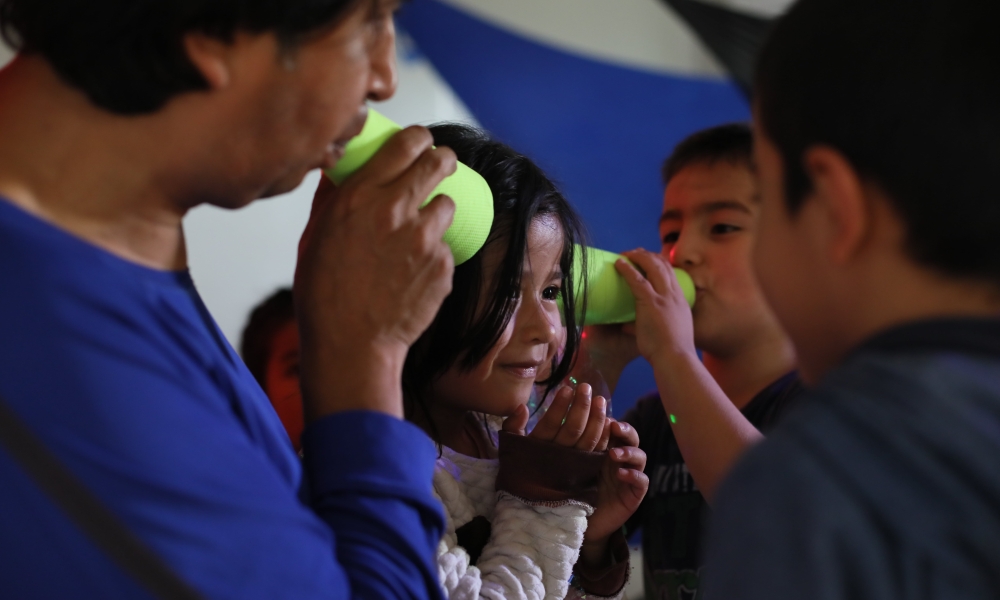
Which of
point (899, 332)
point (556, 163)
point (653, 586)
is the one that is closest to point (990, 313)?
point (899, 332)

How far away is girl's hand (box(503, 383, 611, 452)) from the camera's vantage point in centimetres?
97

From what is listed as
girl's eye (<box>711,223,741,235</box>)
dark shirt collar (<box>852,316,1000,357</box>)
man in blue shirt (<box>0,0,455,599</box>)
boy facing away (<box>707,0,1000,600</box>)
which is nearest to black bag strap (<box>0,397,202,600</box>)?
man in blue shirt (<box>0,0,455,599</box>)

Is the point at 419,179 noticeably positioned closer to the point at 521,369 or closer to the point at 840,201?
the point at 840,201

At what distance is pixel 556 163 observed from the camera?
5.90 ft

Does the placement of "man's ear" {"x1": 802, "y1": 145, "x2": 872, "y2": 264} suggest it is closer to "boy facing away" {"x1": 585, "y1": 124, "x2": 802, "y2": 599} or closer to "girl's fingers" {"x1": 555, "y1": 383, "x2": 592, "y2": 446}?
"girl's fingers" {"x1": 555, "y1": 383, "x2": 592, "y2": 446}

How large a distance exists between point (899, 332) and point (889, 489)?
88mm

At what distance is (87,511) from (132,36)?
27cm

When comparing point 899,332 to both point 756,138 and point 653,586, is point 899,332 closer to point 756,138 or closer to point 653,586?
point 756,138

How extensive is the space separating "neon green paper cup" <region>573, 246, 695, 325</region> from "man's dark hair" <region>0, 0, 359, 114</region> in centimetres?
72

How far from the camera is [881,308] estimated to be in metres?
0.50

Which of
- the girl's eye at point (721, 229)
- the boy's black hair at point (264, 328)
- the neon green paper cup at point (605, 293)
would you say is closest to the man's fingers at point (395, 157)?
the neon green paper cup at point (605, 293)

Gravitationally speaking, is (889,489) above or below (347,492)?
above

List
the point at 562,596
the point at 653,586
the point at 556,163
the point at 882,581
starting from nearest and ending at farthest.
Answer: the point at 882,581 < the point at 562,596 < the point at 653,586 < the point at 556,163

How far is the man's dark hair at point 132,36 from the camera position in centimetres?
49
